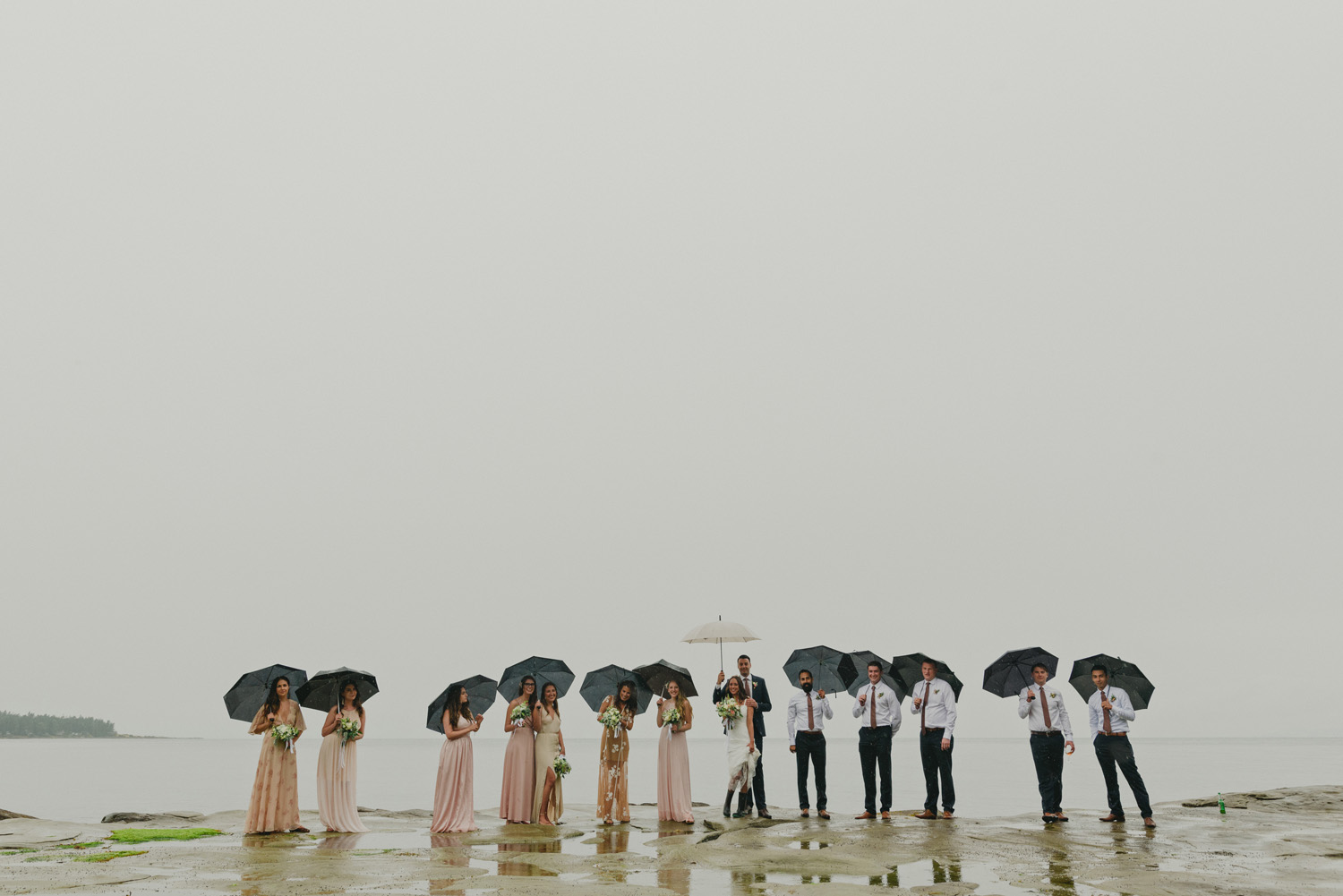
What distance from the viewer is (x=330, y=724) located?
13.5m

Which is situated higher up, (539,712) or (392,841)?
(539,712)

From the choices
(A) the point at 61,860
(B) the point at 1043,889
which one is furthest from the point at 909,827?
(A) the point at 61,860

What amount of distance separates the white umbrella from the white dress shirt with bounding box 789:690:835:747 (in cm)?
119

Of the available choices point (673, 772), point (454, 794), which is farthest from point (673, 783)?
point (454, 794)

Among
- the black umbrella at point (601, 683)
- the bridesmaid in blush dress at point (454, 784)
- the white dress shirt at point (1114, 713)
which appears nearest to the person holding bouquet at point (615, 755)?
the black umbrella at point (601, 683)

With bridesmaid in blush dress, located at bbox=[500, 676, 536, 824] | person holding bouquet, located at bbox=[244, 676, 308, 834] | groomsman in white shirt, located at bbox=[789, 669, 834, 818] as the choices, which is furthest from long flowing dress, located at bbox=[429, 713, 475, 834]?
groomsman in white shirt, located at bbox=[789, 669, 834, 818]

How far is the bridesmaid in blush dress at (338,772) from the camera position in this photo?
1334 cm

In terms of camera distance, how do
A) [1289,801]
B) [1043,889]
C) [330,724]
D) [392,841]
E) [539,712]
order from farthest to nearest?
[1289,801] → [539,712] → [330,724] → [392,841] → [1043,889]

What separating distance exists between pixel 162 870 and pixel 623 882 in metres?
4.85

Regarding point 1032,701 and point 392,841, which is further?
point 1032,701

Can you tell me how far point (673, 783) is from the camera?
14195mm

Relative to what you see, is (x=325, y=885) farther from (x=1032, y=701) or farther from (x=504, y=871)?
(x=1032, y=701)

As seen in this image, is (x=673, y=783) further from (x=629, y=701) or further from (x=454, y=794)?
(x=454, y=794)

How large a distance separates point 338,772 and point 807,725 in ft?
23.7
